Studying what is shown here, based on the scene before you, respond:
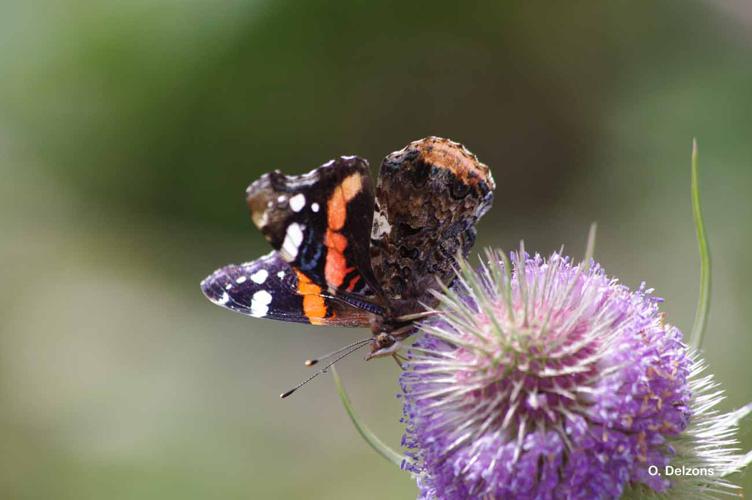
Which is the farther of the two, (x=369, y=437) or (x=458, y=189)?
(x=458, y=189)

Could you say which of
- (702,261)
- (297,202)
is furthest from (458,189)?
(702,261)

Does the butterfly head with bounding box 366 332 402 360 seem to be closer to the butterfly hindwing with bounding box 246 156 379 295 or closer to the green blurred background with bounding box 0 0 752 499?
the butterfly hindwing with bounding box 246 156 379 295

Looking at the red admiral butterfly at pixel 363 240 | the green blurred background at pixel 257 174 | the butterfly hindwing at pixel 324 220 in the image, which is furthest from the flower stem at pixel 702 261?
the green blurred background at pixel 257 174

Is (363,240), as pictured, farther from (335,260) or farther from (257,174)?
(257,174)

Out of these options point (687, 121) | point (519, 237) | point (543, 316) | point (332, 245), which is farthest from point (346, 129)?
point (543, 316)

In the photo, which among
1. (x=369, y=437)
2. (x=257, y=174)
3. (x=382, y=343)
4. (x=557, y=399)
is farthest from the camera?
(x=257, y=174)

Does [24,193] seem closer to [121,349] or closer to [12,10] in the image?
[12,10]

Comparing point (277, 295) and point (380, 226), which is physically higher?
point (380, 226)

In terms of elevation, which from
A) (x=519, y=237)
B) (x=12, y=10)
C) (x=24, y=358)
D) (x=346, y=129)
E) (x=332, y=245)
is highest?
(x=12, y=10)
